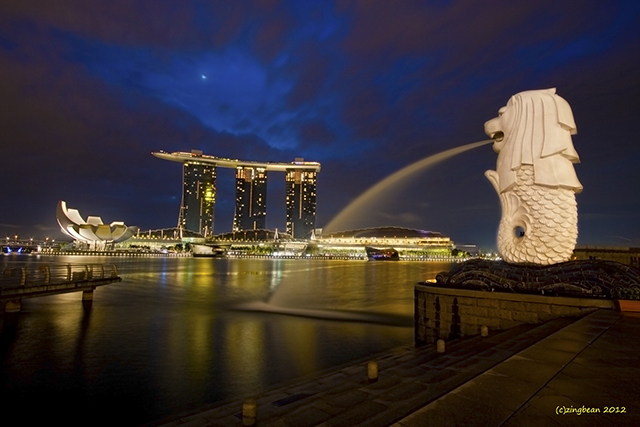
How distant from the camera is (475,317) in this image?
37.0 feet

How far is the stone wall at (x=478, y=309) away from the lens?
995cm

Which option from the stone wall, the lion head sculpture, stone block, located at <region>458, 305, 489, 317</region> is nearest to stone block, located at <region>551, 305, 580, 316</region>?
the stone wall

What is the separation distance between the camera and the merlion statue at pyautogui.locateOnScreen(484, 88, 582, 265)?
13.9m

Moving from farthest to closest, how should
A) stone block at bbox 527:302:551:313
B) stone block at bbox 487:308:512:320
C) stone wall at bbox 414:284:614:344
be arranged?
stone block at bbox 487:308:512:320, stone block at bbox 527:302:551:313, stone wall at bbox 414:284:614:344

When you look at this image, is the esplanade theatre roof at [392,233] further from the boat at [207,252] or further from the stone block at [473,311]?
the stone block at [473,311]

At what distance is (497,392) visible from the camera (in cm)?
445

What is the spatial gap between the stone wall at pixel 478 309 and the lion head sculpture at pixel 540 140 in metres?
5.85

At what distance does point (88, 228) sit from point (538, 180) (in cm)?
12306

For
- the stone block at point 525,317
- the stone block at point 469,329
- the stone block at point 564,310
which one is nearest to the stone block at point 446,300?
the stone block at point 469,329

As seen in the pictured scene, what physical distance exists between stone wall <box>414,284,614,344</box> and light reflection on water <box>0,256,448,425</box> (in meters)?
1.76

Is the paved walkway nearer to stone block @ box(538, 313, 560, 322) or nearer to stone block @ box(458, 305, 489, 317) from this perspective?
stone block @ box(538, 313, 560, 322)

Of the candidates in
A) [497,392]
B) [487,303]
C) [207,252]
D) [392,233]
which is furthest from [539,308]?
[392,233]

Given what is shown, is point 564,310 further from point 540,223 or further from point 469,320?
point 540,223

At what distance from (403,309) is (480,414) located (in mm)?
17138
